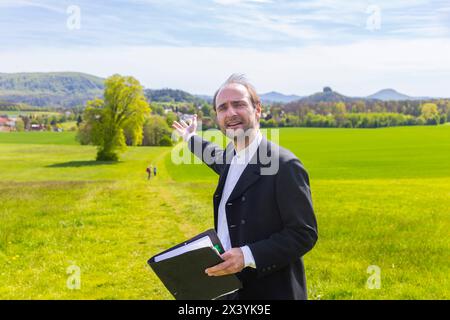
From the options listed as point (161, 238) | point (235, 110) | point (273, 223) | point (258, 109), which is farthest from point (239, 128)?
point (161, 238)

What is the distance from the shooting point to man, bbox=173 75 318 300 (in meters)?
3.25

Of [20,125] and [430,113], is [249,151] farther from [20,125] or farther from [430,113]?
[20,125]

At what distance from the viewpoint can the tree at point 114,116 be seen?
2884 inches

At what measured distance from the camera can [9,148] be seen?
305 ft

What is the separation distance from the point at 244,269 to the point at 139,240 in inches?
474

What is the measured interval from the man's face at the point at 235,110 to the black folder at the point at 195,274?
789 millimetres

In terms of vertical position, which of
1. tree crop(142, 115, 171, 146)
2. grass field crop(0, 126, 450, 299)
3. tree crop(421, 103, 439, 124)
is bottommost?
grass field crop(0, 126, 450, 299)

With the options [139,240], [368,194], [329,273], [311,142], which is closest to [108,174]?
[368,194]

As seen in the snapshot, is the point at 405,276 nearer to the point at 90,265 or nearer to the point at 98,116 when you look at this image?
the point at 90,265

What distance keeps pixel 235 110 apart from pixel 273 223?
34.6 inches

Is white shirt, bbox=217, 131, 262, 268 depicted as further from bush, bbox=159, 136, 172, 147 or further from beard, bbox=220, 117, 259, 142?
bush, bbox=159, 136, 172, 147

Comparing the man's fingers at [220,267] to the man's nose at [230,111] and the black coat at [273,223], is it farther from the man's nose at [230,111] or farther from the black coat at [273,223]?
the man's nose at [230,111]

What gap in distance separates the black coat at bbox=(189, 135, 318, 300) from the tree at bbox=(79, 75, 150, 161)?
71.7m

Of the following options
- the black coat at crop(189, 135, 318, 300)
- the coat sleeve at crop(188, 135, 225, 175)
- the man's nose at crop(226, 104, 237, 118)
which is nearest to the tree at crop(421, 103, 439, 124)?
the coat sleeve at crop(188, 135, 225, 175)
